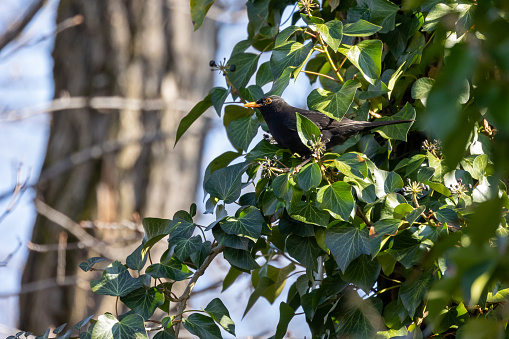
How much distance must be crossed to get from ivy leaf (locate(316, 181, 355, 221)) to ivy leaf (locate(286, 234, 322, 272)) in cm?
23

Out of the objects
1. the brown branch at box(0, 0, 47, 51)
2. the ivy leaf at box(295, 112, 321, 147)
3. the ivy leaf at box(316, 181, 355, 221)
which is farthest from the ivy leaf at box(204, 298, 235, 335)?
the brown branch at box(0, 0, 47, 51)

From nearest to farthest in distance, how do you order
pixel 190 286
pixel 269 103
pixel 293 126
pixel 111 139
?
1. pixel 190 286
2. pixel 269 103
3. pixel 293 126
4. pixel 111 139

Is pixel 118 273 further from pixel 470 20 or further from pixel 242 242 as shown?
pixel 470 20

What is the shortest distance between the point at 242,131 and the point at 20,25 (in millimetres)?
3384

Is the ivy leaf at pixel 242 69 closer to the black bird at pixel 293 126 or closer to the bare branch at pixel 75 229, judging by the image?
the black bird at pixel 293 126

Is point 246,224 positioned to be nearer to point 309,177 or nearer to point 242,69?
point 309,177

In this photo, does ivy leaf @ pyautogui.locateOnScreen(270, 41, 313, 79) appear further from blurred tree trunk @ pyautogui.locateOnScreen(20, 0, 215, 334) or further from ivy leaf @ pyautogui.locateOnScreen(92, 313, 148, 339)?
blurred tree trunk @ pyautogui.locateOnScreen(20, 0, 215, 334)

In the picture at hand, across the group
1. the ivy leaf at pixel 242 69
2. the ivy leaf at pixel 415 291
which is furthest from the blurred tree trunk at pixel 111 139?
the ivy leaf at pixel 415 291

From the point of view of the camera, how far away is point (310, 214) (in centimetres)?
160

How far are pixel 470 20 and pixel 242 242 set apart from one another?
1.04 metres

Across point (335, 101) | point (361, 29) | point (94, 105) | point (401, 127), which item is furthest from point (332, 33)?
point (94, 105)

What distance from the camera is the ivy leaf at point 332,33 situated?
1647mm

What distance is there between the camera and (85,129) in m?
5.14

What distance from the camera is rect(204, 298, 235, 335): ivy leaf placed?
162 centimetres
